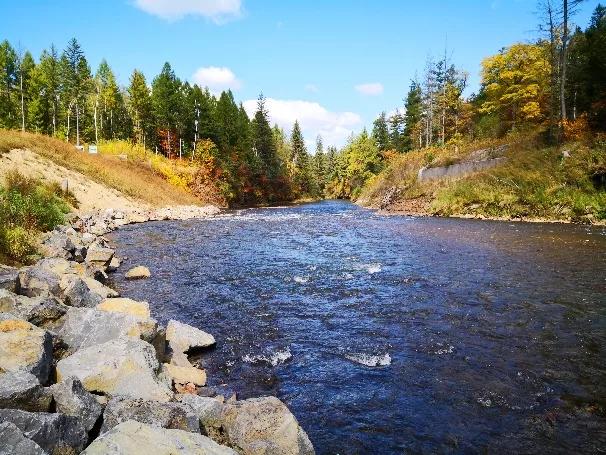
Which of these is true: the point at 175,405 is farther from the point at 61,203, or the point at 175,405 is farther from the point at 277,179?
the point at 277,179

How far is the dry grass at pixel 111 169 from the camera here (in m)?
37.3

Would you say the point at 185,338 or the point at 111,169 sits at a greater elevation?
the point at 111,169

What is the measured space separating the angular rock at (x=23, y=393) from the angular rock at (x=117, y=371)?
40.1 inches

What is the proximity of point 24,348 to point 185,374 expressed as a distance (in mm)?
2628

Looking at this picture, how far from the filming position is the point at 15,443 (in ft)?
11.7

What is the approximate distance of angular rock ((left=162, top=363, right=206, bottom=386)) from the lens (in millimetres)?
7180

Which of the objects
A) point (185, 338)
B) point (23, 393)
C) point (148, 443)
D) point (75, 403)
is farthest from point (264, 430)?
point (185, 338)

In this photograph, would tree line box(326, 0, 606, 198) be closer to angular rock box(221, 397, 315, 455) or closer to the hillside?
the hillside

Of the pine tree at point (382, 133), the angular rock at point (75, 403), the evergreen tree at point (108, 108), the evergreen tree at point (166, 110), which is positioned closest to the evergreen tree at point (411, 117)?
the pine tree at point (382, 133)

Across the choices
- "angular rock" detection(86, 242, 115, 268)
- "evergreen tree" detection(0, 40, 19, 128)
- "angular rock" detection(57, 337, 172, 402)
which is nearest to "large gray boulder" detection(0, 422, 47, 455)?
"angular rock" detection(57, 337, 172, 402)

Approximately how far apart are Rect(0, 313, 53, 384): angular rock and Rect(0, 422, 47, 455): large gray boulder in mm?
1610

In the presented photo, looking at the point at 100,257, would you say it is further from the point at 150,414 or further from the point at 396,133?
the point at 396,133

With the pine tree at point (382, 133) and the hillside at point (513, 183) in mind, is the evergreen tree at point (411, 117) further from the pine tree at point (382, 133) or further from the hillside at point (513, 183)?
the hillside at point (513, 183)

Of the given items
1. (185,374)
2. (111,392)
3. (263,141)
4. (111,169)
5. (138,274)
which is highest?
(263,141)
